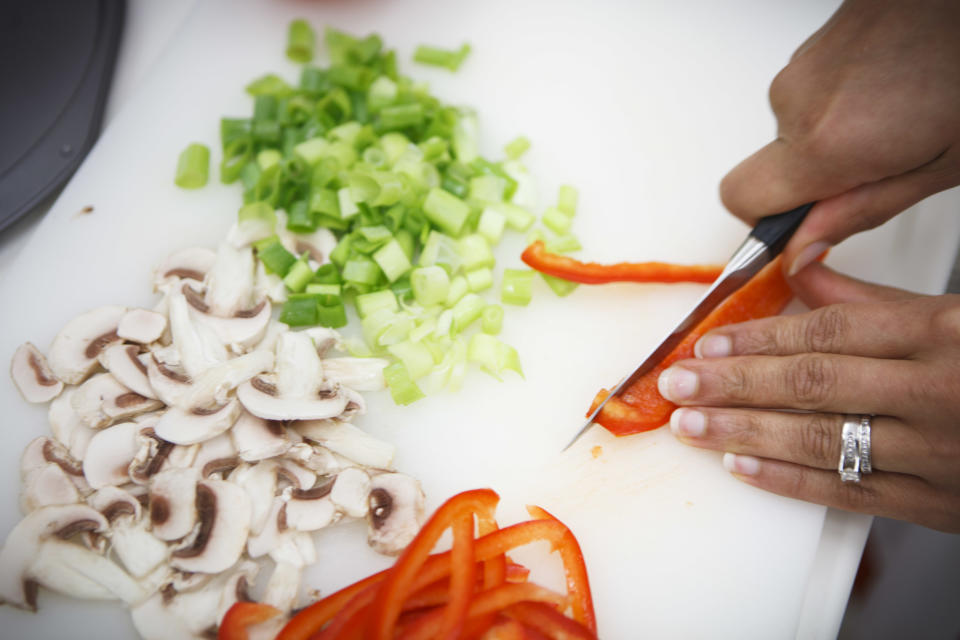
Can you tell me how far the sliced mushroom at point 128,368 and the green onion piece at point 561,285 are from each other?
3.08 feet

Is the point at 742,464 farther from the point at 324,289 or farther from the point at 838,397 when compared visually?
the point at 324,289

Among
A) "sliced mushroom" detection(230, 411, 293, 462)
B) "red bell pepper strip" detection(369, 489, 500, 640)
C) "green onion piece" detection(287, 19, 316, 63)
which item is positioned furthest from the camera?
"green onion piece" detection(287, 19, 316, 63)

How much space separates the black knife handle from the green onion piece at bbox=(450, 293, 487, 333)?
64cm

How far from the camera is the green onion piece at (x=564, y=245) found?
5.54 feet

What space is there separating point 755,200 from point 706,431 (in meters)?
0.52

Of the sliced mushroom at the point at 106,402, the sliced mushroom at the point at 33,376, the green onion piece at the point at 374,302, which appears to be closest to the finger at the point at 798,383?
the green onion piece at the point at 374,302

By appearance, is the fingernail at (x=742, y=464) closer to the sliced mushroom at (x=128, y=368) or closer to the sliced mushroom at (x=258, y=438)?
the sliced mushroom at (x=258, y=438)

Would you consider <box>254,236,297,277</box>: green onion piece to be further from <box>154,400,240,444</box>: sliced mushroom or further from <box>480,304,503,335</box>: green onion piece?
<box>480,304,503,335</box>: green onion piece

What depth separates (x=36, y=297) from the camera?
1.60 m

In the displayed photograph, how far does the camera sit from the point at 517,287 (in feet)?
5.30

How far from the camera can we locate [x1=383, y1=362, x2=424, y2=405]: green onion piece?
1492 mm

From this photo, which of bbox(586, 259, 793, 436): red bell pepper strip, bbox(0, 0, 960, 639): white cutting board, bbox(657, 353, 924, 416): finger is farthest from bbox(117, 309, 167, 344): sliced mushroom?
bbox(657, 353, 924, 416): finger

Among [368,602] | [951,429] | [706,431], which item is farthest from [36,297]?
[951,429]

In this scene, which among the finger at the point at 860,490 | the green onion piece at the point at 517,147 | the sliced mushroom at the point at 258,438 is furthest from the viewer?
the green onion piece at the point at 517,147
